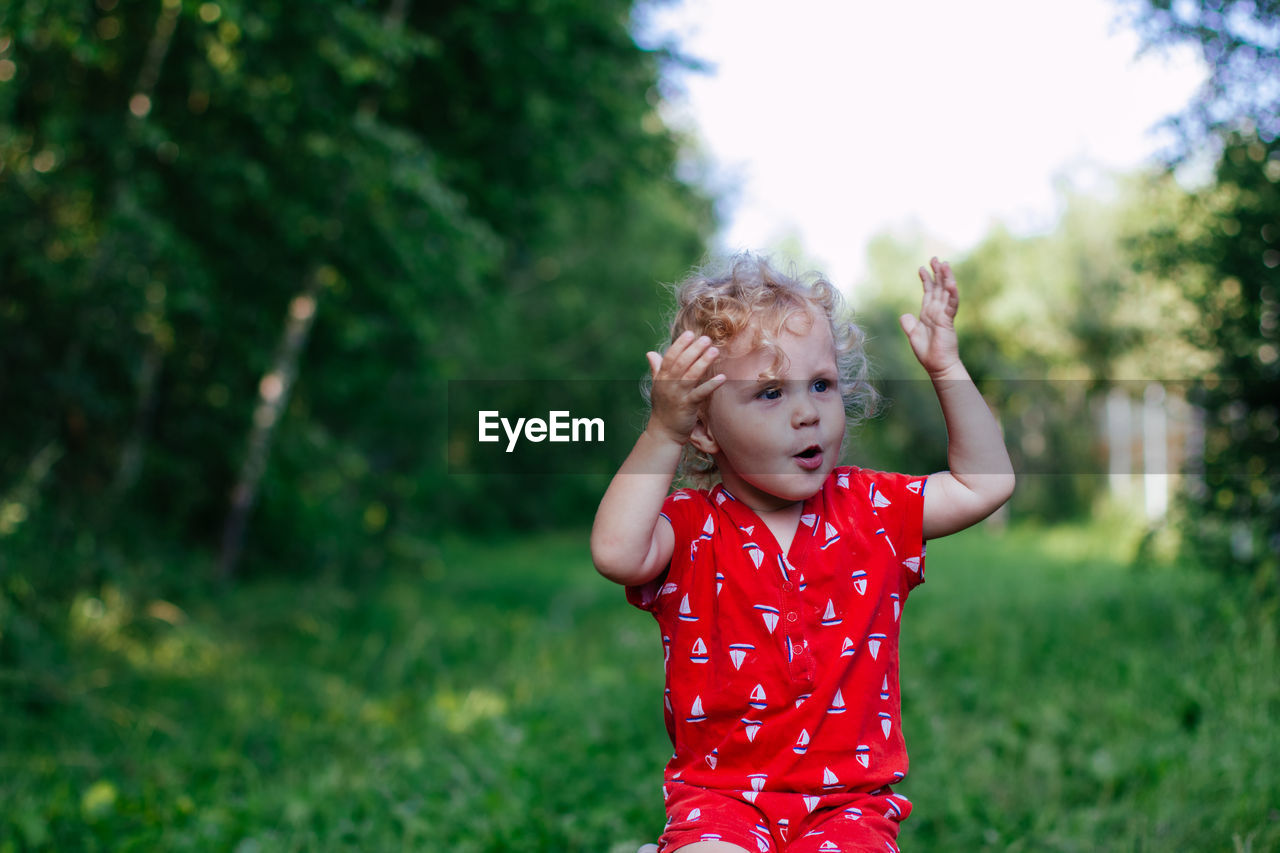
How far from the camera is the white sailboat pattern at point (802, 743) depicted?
6.13ft

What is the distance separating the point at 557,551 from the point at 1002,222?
1275cm

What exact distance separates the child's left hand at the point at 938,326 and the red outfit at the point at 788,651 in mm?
258

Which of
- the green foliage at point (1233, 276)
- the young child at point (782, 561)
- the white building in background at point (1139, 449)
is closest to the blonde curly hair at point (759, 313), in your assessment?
the young child at point (782, 561)

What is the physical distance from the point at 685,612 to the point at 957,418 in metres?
0.62

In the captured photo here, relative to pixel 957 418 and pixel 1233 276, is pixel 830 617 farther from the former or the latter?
pixel 1233 276

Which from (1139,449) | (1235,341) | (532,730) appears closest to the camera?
(532,730)

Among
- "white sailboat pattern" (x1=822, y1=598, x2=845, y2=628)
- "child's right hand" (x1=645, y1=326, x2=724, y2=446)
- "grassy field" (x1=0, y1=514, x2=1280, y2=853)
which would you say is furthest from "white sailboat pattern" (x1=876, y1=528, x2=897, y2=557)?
"grassy field" (x1=0, y1=514, x2=1280, y2=853)

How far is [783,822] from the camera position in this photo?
1844mm

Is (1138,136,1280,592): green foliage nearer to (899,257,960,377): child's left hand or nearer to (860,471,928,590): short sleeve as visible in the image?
(860,471,928,590): short sleeve

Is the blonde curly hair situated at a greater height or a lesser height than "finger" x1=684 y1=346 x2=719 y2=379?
greater

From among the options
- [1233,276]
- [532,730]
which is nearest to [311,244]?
[532,730]

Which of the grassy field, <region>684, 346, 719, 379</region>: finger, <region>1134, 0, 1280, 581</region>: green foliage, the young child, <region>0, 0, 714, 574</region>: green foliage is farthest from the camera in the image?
<region>0, 0, 714, 574</region>: green foliage

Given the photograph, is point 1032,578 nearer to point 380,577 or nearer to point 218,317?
point 380,577

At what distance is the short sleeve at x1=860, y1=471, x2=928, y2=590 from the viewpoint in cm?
202
